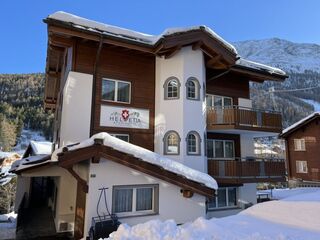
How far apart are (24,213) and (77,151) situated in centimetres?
958

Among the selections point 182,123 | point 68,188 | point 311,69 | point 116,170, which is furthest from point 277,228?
point 311,69

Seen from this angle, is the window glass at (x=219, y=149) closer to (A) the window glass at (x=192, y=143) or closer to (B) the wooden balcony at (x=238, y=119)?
(B) the wooden balcony at (x=238, y=119)

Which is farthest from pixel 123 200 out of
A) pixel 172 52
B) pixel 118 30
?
pixel 118 30

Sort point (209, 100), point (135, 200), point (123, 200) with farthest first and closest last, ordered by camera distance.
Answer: point (209, 100) → point (135, 200) → point (123, 200)

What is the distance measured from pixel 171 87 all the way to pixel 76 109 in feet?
16.5

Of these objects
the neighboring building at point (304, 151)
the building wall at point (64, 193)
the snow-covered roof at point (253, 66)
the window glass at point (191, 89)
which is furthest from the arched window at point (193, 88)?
the neighboring building at point (304, 151)

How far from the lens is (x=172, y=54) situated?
14.4 m

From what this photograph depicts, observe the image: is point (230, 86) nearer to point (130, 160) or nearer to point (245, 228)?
point (130, 160)

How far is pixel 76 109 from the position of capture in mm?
12461

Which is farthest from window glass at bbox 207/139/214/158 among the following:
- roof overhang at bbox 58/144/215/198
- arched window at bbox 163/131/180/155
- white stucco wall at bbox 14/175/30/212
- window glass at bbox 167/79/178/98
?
white stucco wall at bbox 14/175/30/212

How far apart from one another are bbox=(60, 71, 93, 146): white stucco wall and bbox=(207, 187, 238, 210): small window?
7.84 metres

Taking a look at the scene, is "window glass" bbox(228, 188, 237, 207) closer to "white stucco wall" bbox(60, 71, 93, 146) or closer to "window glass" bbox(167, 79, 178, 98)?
"window glass" bbox(167, 79, 178, 98)

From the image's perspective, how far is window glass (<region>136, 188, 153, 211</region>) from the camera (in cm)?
1092

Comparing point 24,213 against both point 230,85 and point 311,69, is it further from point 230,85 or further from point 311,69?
point 311,69
